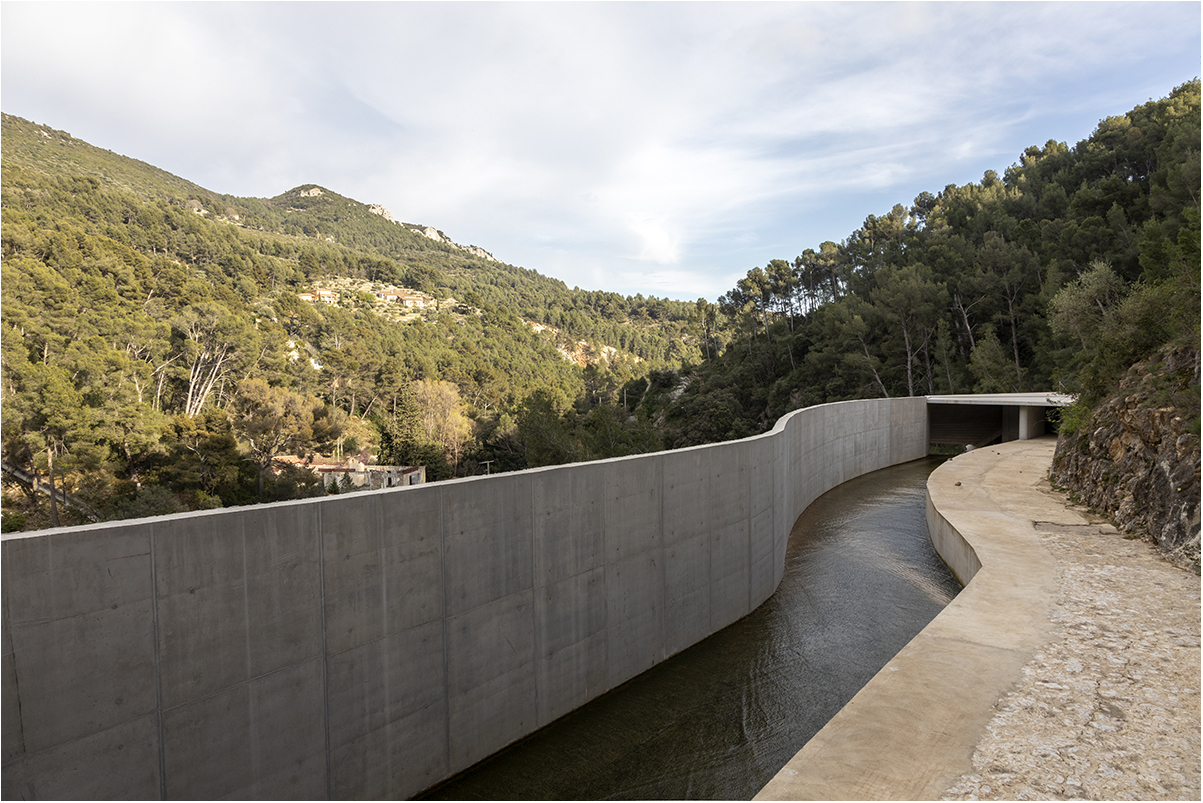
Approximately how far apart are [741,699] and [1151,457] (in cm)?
695

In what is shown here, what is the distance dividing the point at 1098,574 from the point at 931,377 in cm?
3490

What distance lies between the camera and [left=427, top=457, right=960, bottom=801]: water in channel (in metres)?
4.87

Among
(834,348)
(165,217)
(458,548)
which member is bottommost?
(458,548)

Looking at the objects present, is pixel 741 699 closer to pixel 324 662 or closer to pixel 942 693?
pixel 942 693

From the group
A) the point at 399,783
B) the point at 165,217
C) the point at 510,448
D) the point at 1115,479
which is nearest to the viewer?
the point at 399,783

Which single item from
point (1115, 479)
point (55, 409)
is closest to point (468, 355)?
point (55, 409)

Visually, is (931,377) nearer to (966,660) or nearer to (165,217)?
(966,660)

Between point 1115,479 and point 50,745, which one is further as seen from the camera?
point 1115,479

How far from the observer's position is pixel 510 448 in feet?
156

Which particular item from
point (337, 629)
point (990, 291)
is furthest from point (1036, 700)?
point (990, 291)

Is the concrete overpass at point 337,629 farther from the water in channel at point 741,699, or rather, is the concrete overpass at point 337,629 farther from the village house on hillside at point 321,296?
the village house on hillside at point 321,296

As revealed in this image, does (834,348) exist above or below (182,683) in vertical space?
above

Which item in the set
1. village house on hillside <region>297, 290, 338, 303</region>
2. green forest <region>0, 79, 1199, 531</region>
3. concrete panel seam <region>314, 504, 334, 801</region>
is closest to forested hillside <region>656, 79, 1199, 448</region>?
green forest <region>0, 79, 1199, 531</region>

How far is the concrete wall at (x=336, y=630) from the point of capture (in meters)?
3.15
